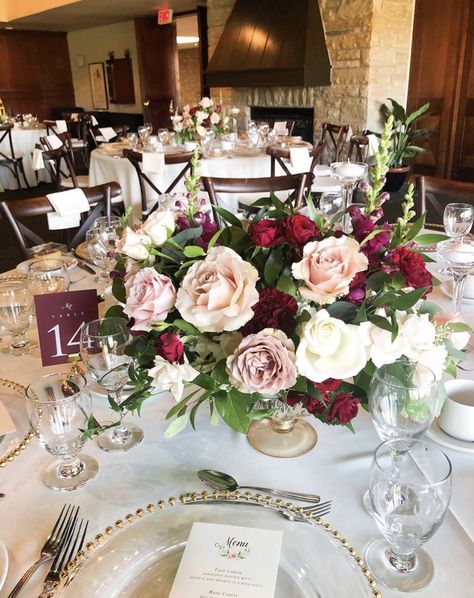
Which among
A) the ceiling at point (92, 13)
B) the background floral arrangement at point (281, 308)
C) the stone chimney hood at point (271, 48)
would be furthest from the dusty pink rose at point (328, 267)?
the ceiling at point (92, 13)

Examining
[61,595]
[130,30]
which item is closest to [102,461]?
[61,595]

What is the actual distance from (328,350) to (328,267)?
0.10m

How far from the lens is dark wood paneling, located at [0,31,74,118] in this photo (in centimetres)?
1130

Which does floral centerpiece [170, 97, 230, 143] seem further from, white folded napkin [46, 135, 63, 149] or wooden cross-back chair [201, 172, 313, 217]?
wooden cross-back chair [201, 172, 313, 217]

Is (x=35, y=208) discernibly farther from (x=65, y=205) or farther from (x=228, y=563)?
(x=228, y=563)

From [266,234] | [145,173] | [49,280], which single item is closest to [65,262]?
[49,280]

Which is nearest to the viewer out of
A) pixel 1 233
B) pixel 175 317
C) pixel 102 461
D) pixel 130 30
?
pixel 175 317

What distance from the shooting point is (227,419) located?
708 mm

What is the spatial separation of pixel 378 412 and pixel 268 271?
0.26 meters

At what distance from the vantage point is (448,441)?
86cm

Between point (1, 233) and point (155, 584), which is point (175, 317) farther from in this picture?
point (1, 233)

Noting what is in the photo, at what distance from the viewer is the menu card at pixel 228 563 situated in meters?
0.61

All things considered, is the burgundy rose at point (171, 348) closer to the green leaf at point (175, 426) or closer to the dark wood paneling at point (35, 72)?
the green leaf at point (175, 426)

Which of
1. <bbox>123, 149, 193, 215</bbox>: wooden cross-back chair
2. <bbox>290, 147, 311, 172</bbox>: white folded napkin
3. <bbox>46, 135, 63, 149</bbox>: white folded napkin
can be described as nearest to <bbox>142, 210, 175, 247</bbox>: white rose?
<bbox>123, 149, 193, 215</bbox>: wooden cross-back chair
